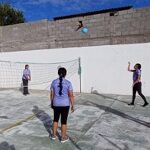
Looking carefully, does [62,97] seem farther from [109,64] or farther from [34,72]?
[34,72]

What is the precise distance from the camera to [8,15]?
92.5ft

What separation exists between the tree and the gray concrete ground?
762 inches

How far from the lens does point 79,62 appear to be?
1270 cm

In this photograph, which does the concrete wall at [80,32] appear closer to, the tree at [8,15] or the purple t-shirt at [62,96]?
the purple t-shirt at [62,96]

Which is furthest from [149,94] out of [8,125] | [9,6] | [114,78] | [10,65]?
[9,6]

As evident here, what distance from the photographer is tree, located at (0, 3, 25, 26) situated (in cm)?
2756

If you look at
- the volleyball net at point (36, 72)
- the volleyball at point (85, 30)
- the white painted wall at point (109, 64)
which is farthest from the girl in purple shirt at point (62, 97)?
the volleyball at point (85, 30)

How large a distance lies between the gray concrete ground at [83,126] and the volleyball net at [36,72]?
10.0ft

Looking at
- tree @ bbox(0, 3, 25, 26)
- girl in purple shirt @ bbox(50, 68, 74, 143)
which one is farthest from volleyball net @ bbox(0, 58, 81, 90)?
tree @ bbox(0, 3, 25, 26)

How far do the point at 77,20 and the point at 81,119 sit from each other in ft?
22.4

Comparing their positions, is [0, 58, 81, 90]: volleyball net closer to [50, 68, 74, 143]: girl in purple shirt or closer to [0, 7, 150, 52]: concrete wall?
[0, 7, 150, 52]: concrete wall

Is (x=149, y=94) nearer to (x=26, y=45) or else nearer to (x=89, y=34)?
(x=89, y=34)

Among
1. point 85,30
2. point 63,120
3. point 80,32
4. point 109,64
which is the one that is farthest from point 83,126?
point 80,32

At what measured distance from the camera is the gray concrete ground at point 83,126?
5383mm
